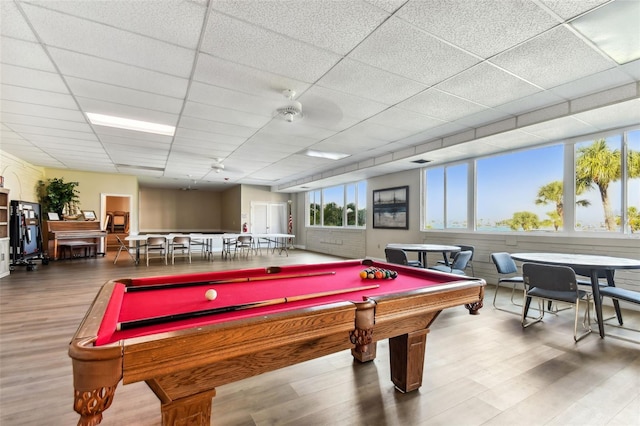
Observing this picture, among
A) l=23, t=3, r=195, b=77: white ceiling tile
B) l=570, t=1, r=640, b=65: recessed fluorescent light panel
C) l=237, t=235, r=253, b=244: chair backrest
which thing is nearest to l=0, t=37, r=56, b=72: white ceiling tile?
l=23, t=3, r=195, b=77: white ceiling tile

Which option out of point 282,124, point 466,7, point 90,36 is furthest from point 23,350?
point 466,7

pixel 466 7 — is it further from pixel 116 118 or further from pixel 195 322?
pixel 116 118

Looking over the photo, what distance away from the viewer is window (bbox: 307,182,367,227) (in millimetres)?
9273

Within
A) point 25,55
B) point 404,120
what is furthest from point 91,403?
point 404,120

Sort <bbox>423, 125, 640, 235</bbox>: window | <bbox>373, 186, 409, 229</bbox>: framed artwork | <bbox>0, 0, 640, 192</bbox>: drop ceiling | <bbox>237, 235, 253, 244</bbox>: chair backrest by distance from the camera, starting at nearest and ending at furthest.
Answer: <bbox>0, 0, 640, 192</bbox>: drop ceiling < <bbox>423, 125, 640, 235</bbox>: window < <bbox>373, 186, 409, 229</bbox>: framed artwork < <bbox>237, 235, 253, 244</bbox>: chair backrest

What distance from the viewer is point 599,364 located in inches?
94.9

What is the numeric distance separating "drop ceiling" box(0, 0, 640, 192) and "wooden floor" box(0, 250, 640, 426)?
2.65 meters

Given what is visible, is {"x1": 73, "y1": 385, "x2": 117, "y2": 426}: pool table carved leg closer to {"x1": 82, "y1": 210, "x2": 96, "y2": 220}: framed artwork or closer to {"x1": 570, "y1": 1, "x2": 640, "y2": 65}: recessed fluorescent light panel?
{"x1": 570, "y1": 1, "x2": 640, "y2": 65}: recessed fluorescent light panel

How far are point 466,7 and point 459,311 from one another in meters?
3.37

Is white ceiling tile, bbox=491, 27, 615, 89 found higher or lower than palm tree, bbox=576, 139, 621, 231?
higher

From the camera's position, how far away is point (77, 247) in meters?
8.59

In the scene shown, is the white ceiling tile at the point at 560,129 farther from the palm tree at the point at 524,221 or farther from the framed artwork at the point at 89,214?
the framed artwork at the point at 89,214

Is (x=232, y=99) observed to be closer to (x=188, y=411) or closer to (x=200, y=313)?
(x=200, y=313)

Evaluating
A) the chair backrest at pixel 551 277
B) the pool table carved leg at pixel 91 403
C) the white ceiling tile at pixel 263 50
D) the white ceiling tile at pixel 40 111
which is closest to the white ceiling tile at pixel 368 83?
the white ceiling tile at pixel 263 50
